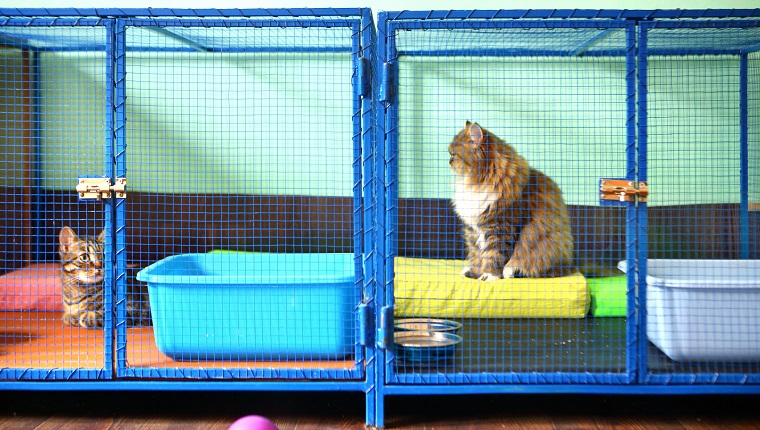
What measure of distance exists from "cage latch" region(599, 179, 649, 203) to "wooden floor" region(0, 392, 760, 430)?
68cm

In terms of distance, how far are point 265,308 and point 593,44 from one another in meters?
A: 1.66

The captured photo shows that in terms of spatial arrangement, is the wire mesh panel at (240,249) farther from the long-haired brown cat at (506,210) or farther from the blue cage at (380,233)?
the long-haired brown cat at (506,210)

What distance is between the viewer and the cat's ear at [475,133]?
2.47 meters

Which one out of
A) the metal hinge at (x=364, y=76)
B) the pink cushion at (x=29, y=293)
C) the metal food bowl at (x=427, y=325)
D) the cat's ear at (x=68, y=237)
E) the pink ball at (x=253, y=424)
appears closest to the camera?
the pink ball at (x=253, y=424)

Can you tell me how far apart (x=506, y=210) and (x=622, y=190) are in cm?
65

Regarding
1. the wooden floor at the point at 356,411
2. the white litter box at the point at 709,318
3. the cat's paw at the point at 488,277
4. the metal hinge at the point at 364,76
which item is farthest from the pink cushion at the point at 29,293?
the white litter box at the point at 709,318

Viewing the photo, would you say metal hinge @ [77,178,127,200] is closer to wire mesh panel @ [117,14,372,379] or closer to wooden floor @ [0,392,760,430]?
wire mesh panel @ [117,14,372,379]

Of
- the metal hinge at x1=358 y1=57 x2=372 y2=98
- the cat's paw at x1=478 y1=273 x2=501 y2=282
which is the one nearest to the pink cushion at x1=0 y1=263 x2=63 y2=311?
the metal hinge at x1=358 y1=57 x2=372 y2=98

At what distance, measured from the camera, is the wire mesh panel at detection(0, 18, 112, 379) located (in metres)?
2.04

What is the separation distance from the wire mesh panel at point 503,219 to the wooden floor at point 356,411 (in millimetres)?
165

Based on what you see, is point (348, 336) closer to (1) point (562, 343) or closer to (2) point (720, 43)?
(1) point (562, 343)

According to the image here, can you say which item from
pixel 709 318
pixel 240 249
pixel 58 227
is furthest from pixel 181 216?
pixel 709 318

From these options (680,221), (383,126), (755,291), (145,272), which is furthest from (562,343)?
(145,272)

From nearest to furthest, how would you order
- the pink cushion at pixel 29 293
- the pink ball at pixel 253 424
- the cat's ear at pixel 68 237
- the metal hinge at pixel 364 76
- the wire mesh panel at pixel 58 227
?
the pink ball at pixel 253 424, the metal hinge at pixel 364 76, the wire mesh panel at pixel 58 227, the cat's ear at pixel 68 237, the pink cushion at pixel 29 293
